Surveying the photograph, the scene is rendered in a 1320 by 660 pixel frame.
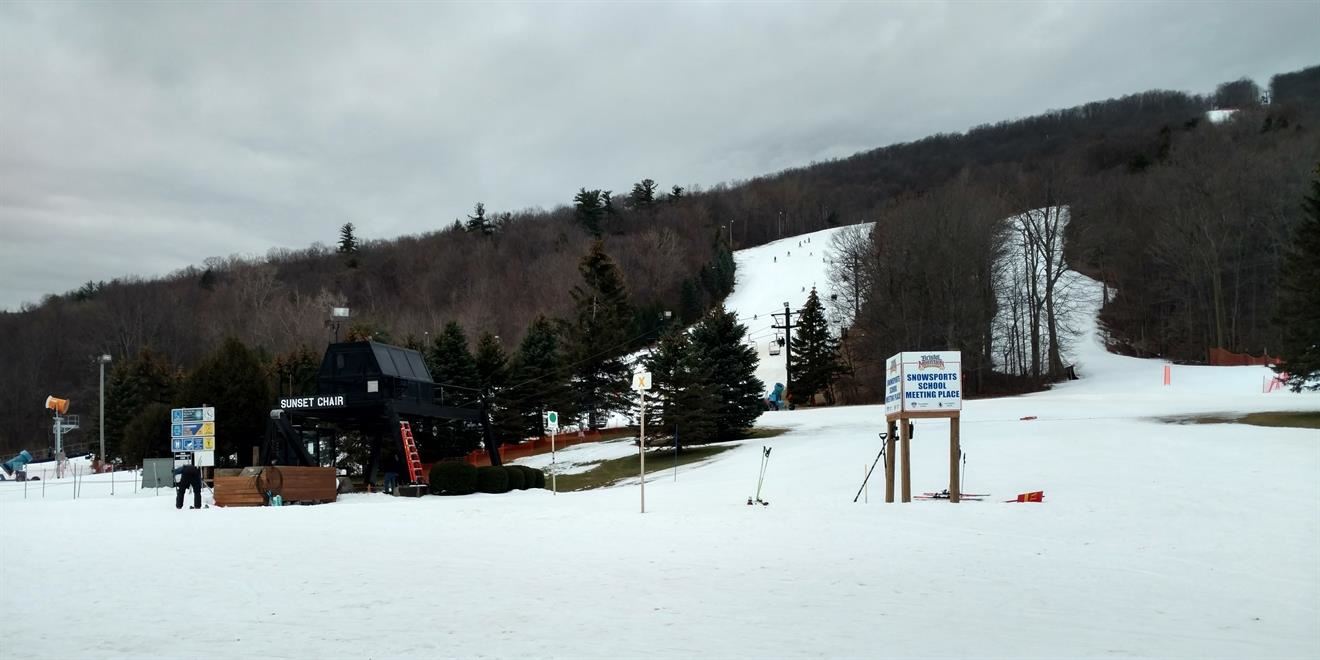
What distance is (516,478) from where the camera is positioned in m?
30.6

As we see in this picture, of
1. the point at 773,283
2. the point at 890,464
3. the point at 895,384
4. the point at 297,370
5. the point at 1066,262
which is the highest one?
the point at 773,283

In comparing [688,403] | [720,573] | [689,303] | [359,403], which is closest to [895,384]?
[720,573]

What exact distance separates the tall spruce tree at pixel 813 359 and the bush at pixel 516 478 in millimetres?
36525

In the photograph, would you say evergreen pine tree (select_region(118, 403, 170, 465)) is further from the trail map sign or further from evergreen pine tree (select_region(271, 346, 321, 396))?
the trail map sign

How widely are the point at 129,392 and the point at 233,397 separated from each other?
65.4 feet

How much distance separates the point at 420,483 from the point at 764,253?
117 meters

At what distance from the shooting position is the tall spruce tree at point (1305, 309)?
34.3m

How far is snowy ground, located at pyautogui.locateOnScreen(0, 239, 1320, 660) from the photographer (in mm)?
8484

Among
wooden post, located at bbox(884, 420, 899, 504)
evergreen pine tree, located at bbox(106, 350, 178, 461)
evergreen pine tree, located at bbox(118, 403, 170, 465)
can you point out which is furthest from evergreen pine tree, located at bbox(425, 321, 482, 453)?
wooden post, located at bbox(884, 420, 899, 504)

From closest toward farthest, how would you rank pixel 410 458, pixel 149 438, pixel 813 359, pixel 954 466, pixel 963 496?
pixel 954 466 → pixel 963 496 → pixel 410 458 → pixel 149 438 → pixel 813 359

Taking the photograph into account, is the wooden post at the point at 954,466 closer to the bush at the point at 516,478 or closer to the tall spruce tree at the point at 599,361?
the bush at the point at 516,478

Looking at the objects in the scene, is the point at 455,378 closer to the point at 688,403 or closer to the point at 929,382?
the point at 688,403

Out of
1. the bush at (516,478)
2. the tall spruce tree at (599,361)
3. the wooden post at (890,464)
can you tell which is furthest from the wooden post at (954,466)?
Result: the tall spruce tree at (599,361)

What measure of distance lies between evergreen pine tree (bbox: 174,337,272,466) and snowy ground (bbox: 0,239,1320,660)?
27.9 metres
